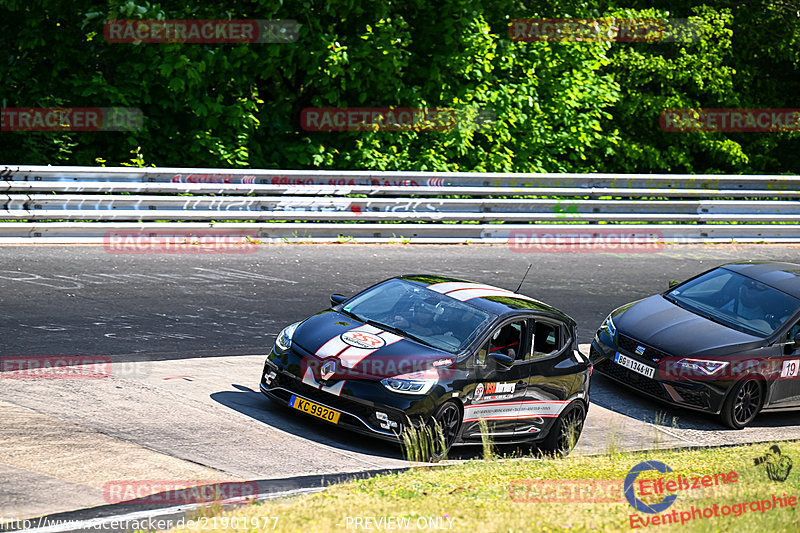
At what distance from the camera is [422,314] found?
1039 cm

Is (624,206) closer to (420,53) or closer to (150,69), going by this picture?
(420,53)

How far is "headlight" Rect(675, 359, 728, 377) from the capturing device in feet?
38.9

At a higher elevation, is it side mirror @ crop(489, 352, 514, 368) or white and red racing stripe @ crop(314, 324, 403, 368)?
white and red racing stripe @ crop(314, 324, 403, 368)

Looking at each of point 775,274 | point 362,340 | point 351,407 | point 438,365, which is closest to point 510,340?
point 438,365

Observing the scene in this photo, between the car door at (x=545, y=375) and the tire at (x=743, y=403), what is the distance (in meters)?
2.30

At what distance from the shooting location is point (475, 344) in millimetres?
9961

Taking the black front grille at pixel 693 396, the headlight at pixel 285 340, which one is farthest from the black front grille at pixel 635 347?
the headlight at pixel 285 340

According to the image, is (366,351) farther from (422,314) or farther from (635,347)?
(635,347)

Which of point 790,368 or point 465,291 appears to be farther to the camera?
point 790,368

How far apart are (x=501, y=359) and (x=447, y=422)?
864 millimetres

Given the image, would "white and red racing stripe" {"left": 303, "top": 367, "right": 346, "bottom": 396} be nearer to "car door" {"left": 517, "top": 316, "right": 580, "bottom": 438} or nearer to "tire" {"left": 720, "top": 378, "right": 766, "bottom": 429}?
"car door" {"left": 517, "top": 316, "right": 580, "bottom": 438}

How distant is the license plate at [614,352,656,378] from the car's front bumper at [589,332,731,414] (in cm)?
4

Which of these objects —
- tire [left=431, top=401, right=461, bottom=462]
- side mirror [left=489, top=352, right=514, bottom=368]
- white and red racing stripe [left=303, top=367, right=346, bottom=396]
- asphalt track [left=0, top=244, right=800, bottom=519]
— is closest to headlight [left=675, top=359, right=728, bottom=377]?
asphalt track [left=0, top=244, right=800, bottom=519]

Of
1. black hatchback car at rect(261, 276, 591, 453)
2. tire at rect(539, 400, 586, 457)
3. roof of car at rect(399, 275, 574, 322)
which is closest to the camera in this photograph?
black hatchback car at rect(261, 276, 591, 453)
